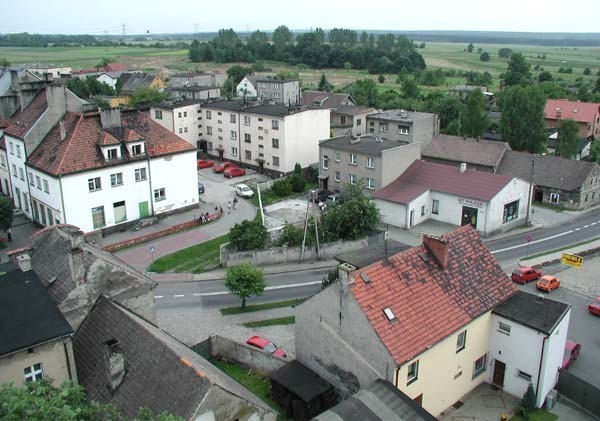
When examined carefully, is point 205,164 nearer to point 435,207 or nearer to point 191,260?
point 191,260

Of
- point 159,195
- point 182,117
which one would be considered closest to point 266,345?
point 159,195

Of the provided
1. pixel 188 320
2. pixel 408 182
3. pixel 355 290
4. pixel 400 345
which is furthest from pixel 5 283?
pixel 408 182

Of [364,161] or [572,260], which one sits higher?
[364,161]

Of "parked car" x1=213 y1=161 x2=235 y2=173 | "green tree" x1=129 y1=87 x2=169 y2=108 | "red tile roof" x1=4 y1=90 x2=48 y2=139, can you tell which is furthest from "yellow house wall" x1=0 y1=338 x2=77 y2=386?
"green tree" x1=129 y1=87 x2=169 y2=108

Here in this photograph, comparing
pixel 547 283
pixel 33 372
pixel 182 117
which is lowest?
pixel 547 283

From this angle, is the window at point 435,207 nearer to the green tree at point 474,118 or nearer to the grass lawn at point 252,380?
the grass lawn at point 252,380

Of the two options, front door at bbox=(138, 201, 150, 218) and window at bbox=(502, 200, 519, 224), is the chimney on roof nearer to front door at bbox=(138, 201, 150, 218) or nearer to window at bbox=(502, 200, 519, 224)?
window at bbox=(502, 200, 519, 224)

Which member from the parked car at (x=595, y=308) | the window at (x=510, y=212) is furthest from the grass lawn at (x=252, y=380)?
the window at (x=510, y=212)
